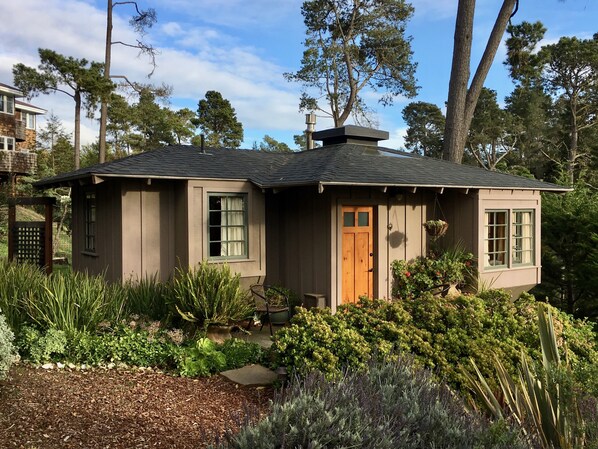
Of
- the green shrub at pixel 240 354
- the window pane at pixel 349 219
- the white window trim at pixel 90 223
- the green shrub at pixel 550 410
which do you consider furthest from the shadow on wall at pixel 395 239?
the white window trim at pixel 90 223

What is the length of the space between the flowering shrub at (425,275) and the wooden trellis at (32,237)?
6750 millimetres

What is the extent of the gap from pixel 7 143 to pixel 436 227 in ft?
A: 95.9

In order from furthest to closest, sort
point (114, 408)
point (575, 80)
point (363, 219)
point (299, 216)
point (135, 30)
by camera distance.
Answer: point (575, 80) → point (135, 30) → point (299, 216) → point (363, 219) → point (114, 408)

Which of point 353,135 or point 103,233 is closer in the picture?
point 103,233

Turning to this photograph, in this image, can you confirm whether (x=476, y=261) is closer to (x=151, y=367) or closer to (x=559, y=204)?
(x=559, y=204)

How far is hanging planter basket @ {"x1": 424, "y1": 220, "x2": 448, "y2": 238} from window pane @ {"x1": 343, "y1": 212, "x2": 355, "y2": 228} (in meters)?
1.46

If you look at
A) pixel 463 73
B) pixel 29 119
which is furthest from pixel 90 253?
pixel 29 119

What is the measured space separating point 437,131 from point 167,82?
87.0 ft

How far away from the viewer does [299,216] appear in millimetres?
9227

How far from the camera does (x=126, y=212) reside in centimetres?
827

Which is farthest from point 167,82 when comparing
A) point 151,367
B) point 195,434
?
point 195,434

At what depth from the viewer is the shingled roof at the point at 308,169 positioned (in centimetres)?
814

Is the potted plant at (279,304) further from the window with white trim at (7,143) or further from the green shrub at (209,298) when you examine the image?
the window with white trim at (7,143)

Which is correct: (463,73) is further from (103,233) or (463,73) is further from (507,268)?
(103,233)
